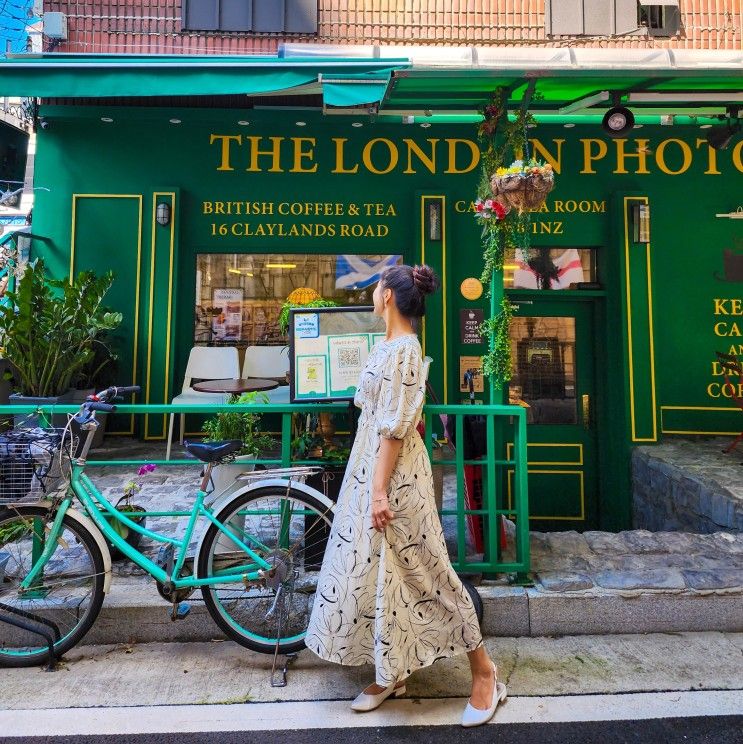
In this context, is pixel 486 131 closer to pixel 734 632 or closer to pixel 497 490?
pixel 497 490

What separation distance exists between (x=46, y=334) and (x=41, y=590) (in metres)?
3.94

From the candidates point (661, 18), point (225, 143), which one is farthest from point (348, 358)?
point (661, 18)

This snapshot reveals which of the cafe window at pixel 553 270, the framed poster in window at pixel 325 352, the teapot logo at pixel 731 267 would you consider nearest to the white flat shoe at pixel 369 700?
the framed poster in window at pixel 325 352

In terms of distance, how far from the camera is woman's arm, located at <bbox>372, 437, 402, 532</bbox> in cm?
257

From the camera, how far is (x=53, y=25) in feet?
24.5

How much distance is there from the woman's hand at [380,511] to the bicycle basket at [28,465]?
172 centimetres

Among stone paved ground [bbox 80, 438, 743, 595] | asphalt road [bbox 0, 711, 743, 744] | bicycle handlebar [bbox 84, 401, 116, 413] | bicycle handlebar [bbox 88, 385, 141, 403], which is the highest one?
bicycle handlebar [bbox 88, 385, 141, 403]

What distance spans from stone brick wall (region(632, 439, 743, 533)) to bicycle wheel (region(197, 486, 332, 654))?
11.7 ft

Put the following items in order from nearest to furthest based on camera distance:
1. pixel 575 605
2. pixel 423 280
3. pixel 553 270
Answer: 1. pixel 423 280
2. pixel 575 605
3. pixel 553 270

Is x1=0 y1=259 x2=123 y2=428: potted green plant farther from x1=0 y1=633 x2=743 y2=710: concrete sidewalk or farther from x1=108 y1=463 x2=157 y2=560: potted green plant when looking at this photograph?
x1=0 y1=633 x2=743 y2=710: concrete sidewalk

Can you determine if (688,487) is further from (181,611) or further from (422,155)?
(422,155)

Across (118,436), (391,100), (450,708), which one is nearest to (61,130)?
(118,436)

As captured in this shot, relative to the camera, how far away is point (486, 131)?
4.29 m

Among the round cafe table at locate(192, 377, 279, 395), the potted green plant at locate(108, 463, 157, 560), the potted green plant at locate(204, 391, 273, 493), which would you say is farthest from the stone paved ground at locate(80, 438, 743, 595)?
the round cafe table at locate(192, 377, 279, 395)
